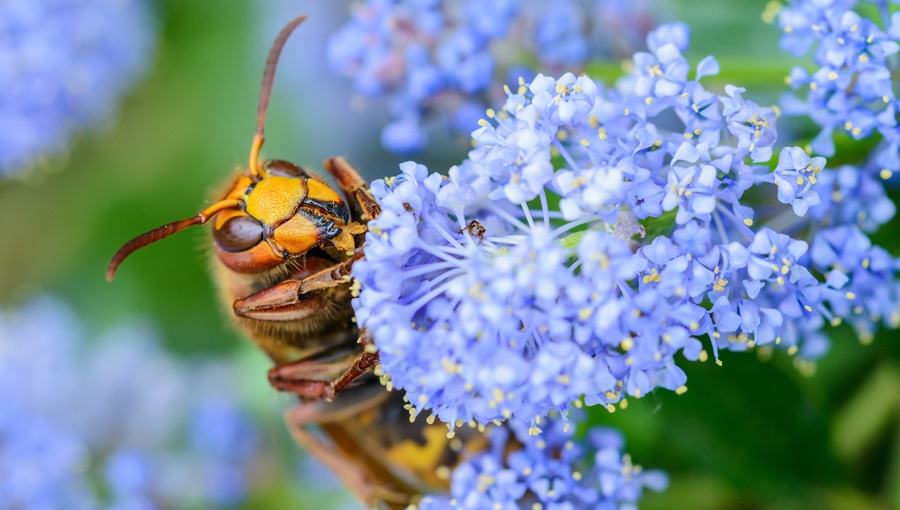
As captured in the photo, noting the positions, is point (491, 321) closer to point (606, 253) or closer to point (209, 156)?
point (606, 253)

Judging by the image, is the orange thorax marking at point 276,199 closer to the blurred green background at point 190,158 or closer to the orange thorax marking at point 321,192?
the orange thorax marking at point 321,192

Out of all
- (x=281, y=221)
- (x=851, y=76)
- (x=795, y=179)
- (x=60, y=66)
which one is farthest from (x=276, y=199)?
(x=60, y=66)

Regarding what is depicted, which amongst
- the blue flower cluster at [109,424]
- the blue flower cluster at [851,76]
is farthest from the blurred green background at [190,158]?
the blue flower cluster at [851,76]

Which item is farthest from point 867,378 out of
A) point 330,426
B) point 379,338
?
point 379,338

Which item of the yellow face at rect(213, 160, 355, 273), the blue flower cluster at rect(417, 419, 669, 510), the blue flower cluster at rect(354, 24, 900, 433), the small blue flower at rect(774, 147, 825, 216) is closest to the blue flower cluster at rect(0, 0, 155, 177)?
the yellow face at rect(213, 160, 355, 273)

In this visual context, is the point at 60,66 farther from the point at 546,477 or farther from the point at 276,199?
the point at 546,477

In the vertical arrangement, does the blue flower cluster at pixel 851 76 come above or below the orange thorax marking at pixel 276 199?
below
